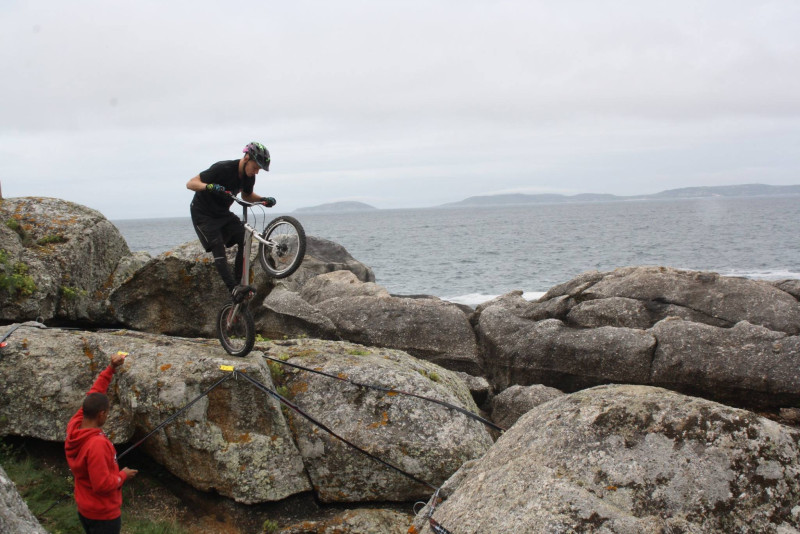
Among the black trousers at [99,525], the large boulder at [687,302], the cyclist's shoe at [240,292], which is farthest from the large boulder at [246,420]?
the large boulder at [687,302]

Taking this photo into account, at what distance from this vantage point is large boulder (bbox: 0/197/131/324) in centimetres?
1179

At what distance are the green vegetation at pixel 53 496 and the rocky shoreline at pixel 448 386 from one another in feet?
1.39

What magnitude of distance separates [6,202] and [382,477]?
10497mm

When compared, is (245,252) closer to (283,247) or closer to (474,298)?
(283,247)

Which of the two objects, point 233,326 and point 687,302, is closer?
point 233,326

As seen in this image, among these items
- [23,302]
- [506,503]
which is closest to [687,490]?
[506,503]

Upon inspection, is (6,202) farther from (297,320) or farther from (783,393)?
(783,393)

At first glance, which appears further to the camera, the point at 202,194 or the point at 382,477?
the point at 202,194

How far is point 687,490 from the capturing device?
199 inches

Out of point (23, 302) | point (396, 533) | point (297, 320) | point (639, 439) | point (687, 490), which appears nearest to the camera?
point (687, 490)

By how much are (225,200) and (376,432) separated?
4537mm

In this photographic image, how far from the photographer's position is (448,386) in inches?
406

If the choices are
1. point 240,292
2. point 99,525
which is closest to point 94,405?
point 99,525

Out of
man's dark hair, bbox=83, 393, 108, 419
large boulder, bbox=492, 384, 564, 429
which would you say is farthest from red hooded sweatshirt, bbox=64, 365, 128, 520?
Answer: large boulder, bbox=492, 384, 564, 429
